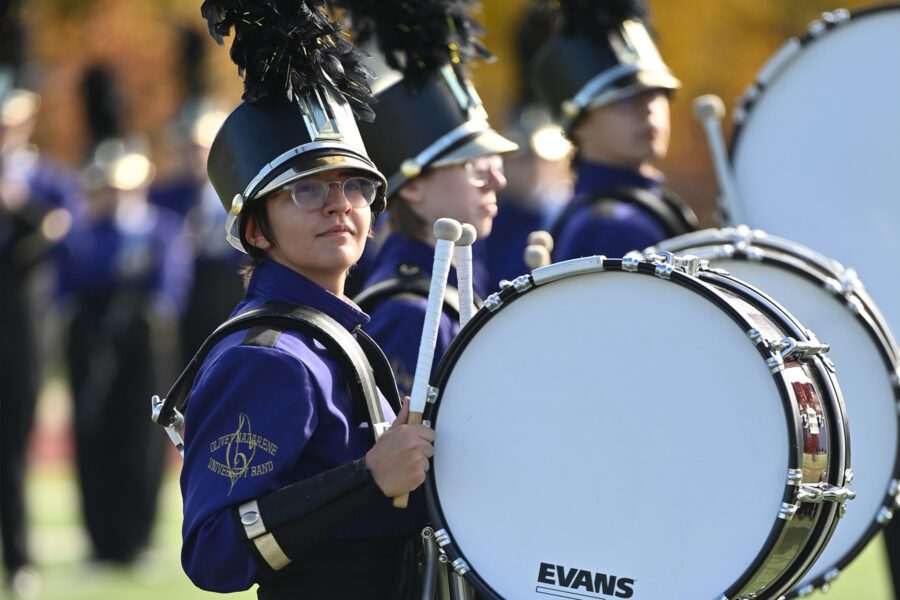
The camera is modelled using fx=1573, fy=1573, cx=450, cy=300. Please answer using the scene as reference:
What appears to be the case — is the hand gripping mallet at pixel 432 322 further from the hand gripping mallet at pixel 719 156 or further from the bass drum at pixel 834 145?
the hand gripping mallet at pixel 719 156

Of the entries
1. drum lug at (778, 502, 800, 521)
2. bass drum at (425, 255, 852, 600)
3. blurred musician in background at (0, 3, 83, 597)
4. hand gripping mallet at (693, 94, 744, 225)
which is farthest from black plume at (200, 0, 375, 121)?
blurred musician in background at (0, 3, 83, 597)

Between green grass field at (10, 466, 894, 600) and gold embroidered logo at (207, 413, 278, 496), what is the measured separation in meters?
4.23

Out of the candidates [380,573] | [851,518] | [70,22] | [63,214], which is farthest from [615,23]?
[70,22]

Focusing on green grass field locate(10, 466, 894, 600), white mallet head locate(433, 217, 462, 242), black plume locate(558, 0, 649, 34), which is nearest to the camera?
white mallet head locate(433, 217, 462, 242)

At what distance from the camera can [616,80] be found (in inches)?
224

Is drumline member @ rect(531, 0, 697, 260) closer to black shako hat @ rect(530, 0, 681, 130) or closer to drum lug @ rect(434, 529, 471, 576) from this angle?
black shako hat @ rect(530, 0, 681, 130)

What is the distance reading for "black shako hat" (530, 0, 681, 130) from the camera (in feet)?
18.7

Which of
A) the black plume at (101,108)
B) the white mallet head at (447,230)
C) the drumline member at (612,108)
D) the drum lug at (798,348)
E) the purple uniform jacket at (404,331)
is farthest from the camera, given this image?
the black plume at (101,108)

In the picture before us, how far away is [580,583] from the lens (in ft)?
10.6

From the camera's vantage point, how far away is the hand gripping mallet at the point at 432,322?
10.9 feet

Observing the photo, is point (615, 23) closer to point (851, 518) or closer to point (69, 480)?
point (851, 518)

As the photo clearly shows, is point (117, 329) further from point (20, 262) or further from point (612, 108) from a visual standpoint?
point (612, 108)

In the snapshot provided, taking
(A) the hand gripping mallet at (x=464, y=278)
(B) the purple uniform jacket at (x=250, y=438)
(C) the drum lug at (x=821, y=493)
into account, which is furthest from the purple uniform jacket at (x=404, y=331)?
(C) the drum lug at (x=821, y=493)

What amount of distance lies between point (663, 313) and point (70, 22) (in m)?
18.1
